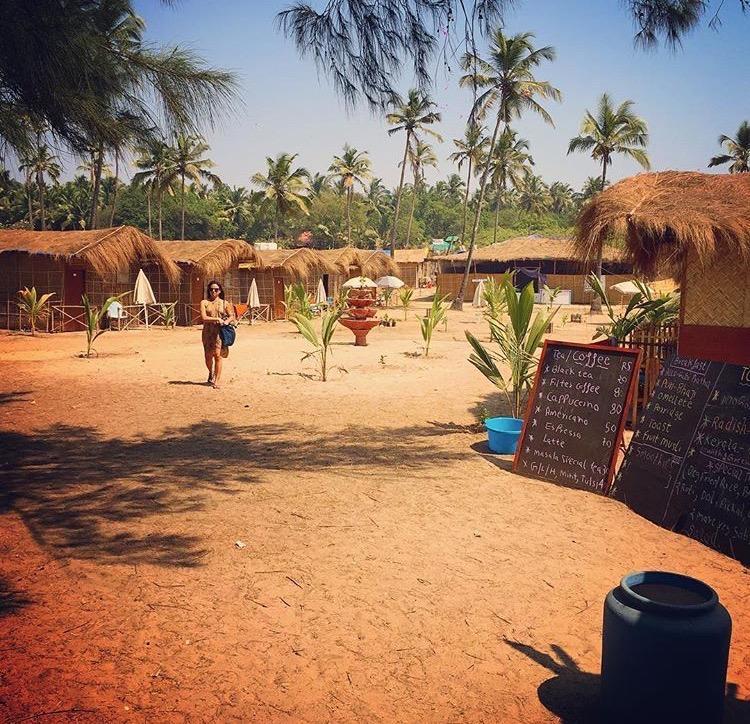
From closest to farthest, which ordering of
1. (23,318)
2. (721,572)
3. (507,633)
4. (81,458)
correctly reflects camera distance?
1. (507,633)
2. (721,572)
3. (81,458)
4. (23,318)

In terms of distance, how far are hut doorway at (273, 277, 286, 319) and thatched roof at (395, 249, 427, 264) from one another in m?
17.0

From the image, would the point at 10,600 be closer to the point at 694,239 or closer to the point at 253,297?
the point at 694,239

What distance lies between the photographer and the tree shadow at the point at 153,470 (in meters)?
4.06

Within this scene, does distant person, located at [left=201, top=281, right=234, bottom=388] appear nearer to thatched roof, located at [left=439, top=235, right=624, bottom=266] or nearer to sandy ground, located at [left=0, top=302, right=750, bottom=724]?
sandy ground, located at [left=0, top=302, right=750, bottom=724]

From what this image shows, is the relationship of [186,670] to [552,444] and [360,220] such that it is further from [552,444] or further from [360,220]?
[360,220]

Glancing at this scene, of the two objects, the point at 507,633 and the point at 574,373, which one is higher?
the point at 574,373

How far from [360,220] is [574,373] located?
59.6m

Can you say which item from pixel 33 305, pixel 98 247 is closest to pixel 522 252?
pixel 98 247

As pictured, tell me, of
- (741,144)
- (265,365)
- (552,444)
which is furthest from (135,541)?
(741,144)

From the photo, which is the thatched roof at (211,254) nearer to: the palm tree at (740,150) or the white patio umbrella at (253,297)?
the white patio umbrella at (253,297)

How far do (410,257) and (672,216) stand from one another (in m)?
37.6

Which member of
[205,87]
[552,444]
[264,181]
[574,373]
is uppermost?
[264,181]

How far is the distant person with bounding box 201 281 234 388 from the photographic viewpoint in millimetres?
9648

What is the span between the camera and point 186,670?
2754 mm
